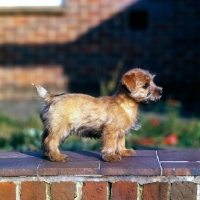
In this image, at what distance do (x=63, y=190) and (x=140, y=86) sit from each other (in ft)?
3.12

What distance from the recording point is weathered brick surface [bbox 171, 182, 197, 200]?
3.46 metres

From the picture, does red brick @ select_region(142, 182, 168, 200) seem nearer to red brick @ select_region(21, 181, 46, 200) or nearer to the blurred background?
red brick @ select_region(21, 181, 46, 200)

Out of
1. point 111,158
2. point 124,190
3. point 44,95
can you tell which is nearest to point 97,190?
point 124,190

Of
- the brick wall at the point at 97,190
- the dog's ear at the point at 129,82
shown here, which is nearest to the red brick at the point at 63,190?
the brick wall at the point at 97,190

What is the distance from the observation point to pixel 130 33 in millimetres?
11125

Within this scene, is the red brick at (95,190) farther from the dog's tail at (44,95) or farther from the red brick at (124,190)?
the dog's tail at (44,95)

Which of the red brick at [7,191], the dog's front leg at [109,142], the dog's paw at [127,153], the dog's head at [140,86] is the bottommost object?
the red brick at [7,191]

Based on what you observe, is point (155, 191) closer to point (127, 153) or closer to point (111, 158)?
point (111, 158)

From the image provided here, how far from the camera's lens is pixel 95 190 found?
11.4ft

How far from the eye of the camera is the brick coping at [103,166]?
3.46m

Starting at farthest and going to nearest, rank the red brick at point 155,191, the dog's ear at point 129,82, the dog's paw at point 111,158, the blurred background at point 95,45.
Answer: the blurred background at point 95,45, the dog's ear at point 129,82, the dog's paw at point 111,158, the red brick at point 155,191

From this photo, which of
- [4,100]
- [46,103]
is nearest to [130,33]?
[4,100]

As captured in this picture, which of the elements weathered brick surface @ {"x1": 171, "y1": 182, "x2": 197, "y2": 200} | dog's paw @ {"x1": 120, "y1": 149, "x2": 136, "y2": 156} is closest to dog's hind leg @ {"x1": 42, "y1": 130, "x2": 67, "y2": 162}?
dog's paw @ {"x1": 120, "y1": 149, "x2": 136, "y2": 156}

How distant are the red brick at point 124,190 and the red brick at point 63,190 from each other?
0.25 metres
